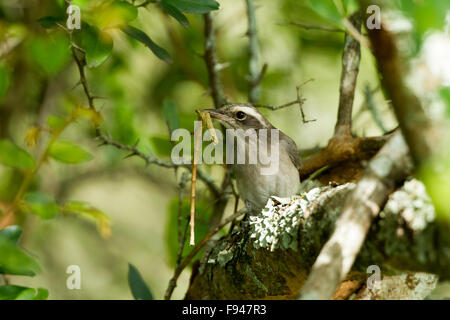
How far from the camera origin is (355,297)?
3406 millimetres

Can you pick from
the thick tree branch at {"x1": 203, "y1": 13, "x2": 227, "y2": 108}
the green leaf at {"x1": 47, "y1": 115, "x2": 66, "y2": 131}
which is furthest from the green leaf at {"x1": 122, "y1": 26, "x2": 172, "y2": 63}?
the thick tree branch at {"x1": 203, "y1": 13, "x2": 227, "y2": 108}

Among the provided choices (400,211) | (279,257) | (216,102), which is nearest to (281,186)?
(216,102)

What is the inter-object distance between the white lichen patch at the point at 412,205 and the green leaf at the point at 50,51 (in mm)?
2676

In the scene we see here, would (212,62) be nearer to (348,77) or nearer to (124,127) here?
(124,127)

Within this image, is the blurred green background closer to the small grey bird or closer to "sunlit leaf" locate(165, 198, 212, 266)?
"sunlit leaf" locate(165, 198, 212, 266)

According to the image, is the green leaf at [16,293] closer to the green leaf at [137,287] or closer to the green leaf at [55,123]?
the green leaf at [55,123]

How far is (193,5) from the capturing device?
3104 mm

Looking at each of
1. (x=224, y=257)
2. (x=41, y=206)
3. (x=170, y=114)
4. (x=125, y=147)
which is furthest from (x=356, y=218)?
(x=170, y=114)

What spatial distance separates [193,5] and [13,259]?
1550 millimetres

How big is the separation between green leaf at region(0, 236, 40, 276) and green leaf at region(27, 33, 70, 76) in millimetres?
1603

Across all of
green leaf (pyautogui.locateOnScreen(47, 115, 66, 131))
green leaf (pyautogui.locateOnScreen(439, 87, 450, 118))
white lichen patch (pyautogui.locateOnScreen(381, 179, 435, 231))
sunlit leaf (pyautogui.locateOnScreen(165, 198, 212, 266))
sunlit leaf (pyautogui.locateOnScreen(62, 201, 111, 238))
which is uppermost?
green leaf (pyautogui.locateOnScreen(439, 87, 450, 118))

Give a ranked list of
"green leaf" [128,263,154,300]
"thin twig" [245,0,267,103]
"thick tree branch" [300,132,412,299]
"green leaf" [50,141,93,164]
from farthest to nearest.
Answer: "thin twig" [245,0,267,103] < "green leaf" [128,263,154,300] < "green leaf" [50,141,93,164] < "thick tree branch" [300,132,412,299]

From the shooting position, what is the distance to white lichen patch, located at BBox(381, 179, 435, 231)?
1.88 metres

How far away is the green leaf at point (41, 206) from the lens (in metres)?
3.30
